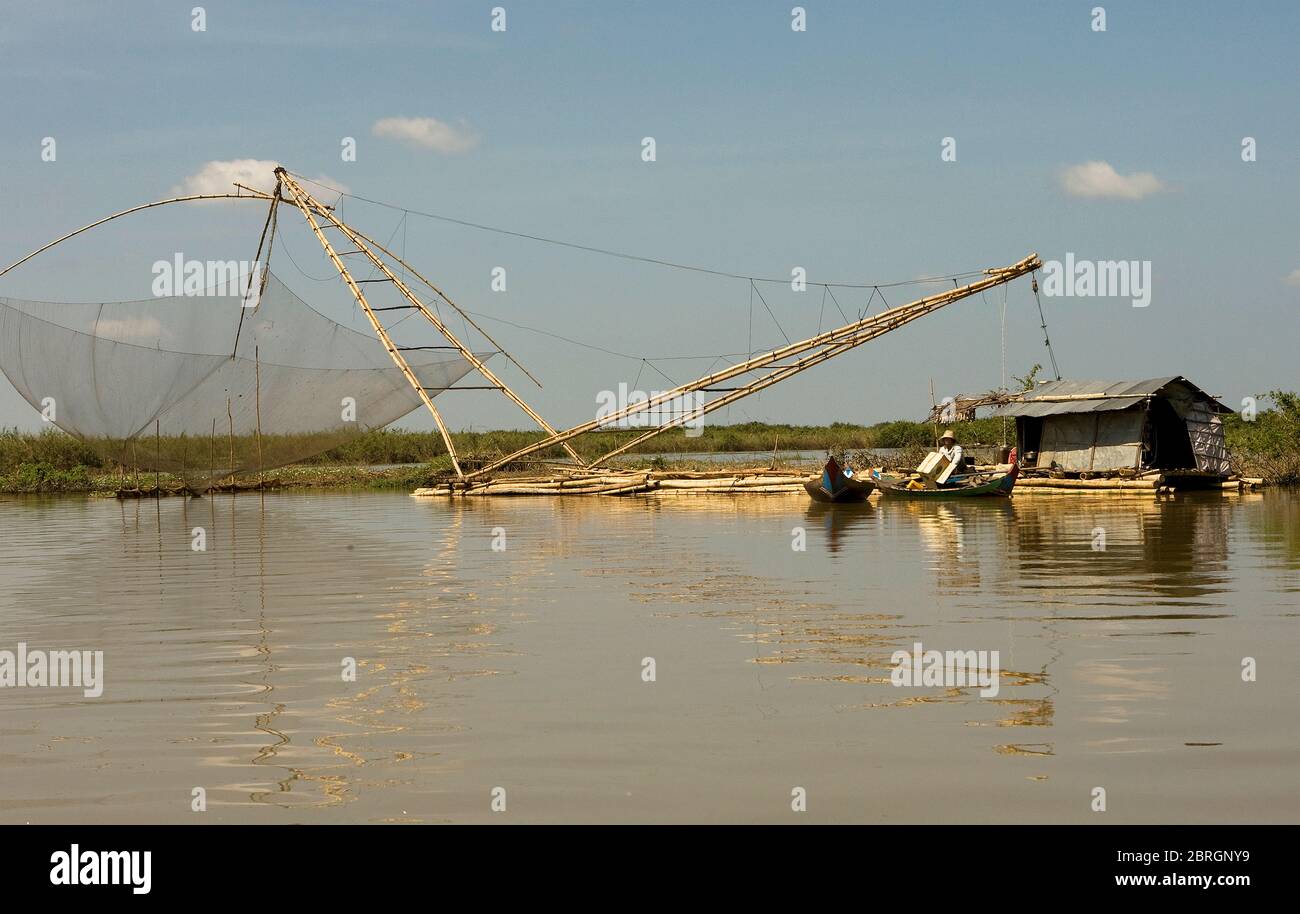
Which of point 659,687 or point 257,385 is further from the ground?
point 257,385

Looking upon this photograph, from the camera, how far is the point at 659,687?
6977 mm

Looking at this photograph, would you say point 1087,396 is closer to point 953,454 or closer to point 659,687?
point 953,454

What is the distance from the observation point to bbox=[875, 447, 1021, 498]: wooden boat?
23.6 meters

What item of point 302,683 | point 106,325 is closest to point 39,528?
point 106,325

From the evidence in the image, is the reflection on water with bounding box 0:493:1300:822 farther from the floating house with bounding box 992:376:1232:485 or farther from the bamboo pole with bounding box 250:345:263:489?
the floating house with bounding box 992:376:1232:485

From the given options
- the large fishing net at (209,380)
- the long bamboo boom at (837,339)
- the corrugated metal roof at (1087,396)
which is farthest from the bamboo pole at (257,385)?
the corrugated metal roof at (1087,396)

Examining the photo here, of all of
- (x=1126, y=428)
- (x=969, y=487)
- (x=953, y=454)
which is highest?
(x=1126, y=428)

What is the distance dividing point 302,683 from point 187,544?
411 inches

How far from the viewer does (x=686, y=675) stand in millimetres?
7293

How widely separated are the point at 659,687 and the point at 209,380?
18.0 meters

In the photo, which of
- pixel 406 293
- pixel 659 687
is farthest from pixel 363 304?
pixel 659 687

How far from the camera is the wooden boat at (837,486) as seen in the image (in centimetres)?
2345

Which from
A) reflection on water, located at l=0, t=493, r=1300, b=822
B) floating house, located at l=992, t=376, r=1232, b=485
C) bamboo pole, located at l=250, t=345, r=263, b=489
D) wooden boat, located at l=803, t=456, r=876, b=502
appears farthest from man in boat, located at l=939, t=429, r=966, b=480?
bamboo pole, located at l=250, t=345, r=263, b=489

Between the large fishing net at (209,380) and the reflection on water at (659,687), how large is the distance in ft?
21.4
